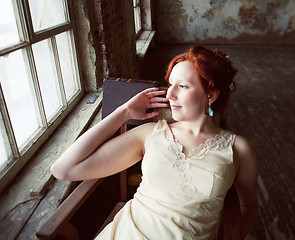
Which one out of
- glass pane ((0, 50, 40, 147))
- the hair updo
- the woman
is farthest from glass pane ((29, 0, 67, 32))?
the hair updo

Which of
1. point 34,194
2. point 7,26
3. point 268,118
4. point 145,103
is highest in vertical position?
point 7,26

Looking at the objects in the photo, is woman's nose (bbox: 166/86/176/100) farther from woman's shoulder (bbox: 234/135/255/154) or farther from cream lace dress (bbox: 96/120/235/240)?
woman's shoulder (bbox: 234/135/255/154)

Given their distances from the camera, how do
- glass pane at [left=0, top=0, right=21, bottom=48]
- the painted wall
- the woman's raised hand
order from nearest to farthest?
glass pane at [left=0, top=0, right=21, bottom=48] → the woman's raised hand → the painted wall

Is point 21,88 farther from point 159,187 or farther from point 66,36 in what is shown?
point 159,187

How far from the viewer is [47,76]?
6.01 feet

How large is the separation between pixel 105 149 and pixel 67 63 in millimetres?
1027

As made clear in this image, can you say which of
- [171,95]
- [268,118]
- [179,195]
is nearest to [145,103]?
[171,95]

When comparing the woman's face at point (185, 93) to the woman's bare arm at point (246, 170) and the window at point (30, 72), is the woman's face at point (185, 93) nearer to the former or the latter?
the woman's bare arm at point (246, 170)

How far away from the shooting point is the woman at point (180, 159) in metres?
1.25

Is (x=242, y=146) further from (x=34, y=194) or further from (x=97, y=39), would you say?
(x=97, y=39)

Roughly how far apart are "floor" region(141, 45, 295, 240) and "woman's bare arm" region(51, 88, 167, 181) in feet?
4.27

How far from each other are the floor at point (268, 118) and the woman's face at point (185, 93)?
1.32 metres

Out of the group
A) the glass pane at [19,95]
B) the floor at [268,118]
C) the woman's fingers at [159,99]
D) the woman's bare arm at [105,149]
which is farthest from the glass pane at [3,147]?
the floor at [268,118]

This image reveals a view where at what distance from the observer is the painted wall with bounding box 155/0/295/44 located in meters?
7.84
